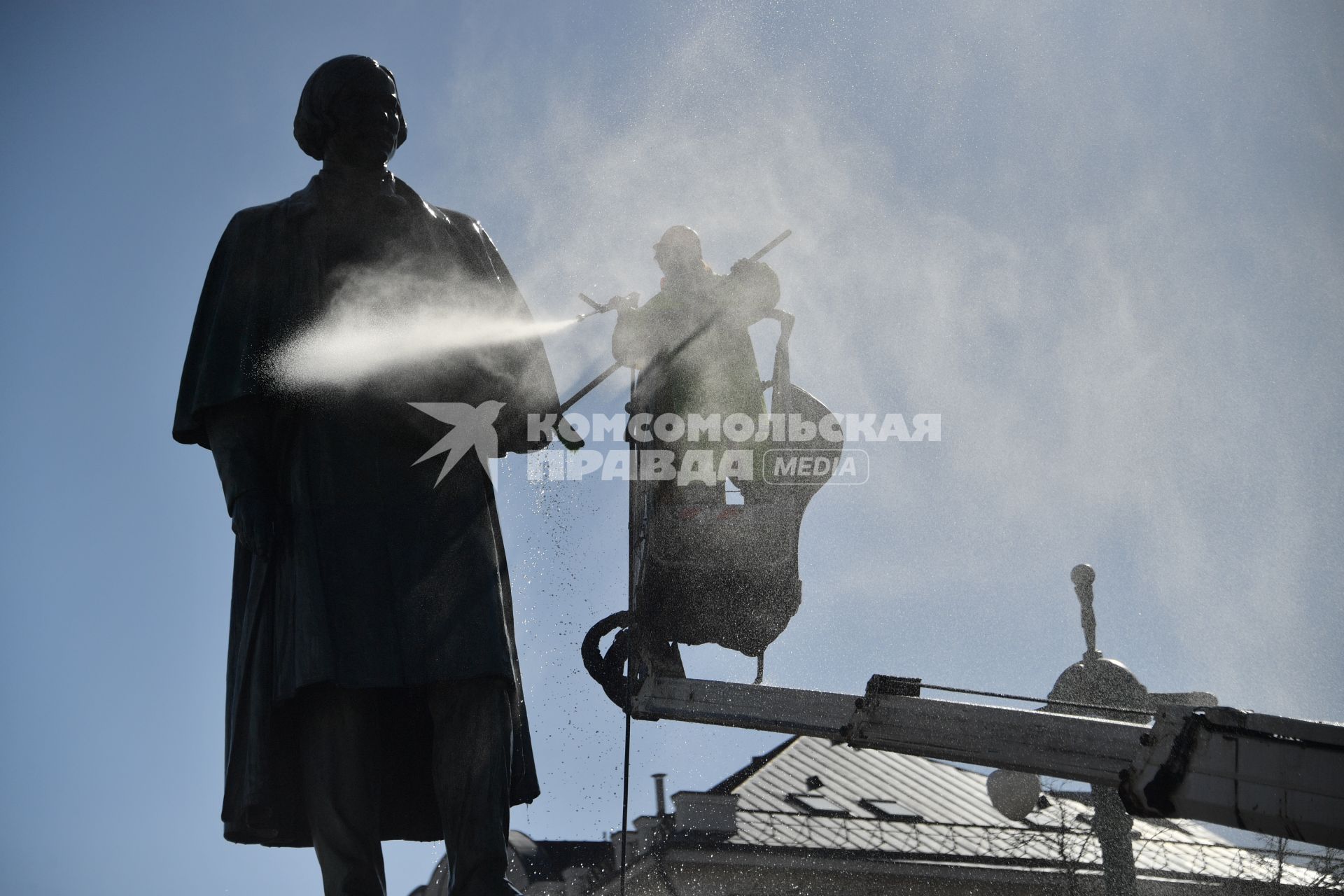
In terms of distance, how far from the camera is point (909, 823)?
3131 cm

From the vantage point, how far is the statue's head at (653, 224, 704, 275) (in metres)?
10.2

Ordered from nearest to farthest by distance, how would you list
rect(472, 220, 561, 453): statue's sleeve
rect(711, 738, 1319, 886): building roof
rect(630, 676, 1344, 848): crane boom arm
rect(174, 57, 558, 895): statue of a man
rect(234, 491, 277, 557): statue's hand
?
rect(174, 57, 558, 895): statue of a man → rect(234, 491, 277, 557): statue's hand → rect(472, 220, 561, 453): statue's sleeve → rect(630, 676, 1344, 848): crane boom arm → rect(711, 738, 1319, 886): building roof

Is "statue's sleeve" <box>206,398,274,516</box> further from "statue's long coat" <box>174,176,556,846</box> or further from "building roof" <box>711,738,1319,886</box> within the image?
"building roof" <box>711,738,1319,886</box>


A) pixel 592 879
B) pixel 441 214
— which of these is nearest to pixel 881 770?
pixel 592 879

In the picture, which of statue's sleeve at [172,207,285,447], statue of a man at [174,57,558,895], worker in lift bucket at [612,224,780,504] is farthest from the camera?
worker in lift bucket at [612,224,780,504]

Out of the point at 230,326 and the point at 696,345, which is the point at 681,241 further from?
the point at 230,326

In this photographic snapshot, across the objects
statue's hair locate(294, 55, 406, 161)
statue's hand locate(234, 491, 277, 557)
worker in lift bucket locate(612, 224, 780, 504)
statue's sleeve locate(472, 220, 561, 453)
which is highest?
worker in lift bucket locate(612, 224, 780, 504)

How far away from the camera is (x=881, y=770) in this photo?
113 feet

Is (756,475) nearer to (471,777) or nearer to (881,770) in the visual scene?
(471,777)

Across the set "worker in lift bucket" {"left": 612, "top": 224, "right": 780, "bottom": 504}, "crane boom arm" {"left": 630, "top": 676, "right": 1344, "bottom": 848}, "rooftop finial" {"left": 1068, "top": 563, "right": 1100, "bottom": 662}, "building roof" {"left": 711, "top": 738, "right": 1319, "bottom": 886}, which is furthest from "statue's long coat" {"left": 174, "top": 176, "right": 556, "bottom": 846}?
"building roof" {"left": 711, "top": 738, "right": 1319, "bottom": 886}

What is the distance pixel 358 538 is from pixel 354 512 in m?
0.07

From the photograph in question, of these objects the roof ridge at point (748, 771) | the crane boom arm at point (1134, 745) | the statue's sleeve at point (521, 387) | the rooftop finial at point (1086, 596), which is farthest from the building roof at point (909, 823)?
the statue's sleeve at point (521, 387)

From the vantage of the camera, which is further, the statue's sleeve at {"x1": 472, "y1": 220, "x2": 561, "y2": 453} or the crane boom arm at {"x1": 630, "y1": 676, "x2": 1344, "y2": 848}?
the crane boom arm at {"x1": 630, "y1": 676, "x2": 1344, "y2": 848}

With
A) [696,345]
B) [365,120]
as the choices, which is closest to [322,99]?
[365,120]
